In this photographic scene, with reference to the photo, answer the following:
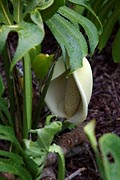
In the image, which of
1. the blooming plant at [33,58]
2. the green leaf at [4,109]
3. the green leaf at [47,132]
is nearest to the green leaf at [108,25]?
the blooming plant at [33,58]

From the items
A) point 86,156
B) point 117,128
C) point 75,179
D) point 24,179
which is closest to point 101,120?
point 117,128

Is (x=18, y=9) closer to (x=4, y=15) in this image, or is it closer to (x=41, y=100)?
(x=4, y=15)

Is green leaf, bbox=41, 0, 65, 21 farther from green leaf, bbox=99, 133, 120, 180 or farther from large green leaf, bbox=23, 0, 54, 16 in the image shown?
green leaf, bbox=99, 133, 120, 180

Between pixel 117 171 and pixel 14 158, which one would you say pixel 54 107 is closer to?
pixel 14 158

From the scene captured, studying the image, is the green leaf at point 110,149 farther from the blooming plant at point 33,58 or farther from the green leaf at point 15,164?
the green leaf at point 15,164

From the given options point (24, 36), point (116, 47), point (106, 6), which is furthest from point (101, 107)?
point (24, 36)

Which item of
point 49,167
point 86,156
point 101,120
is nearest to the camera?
point 49,167

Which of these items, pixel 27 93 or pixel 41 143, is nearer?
pixel 41 143
